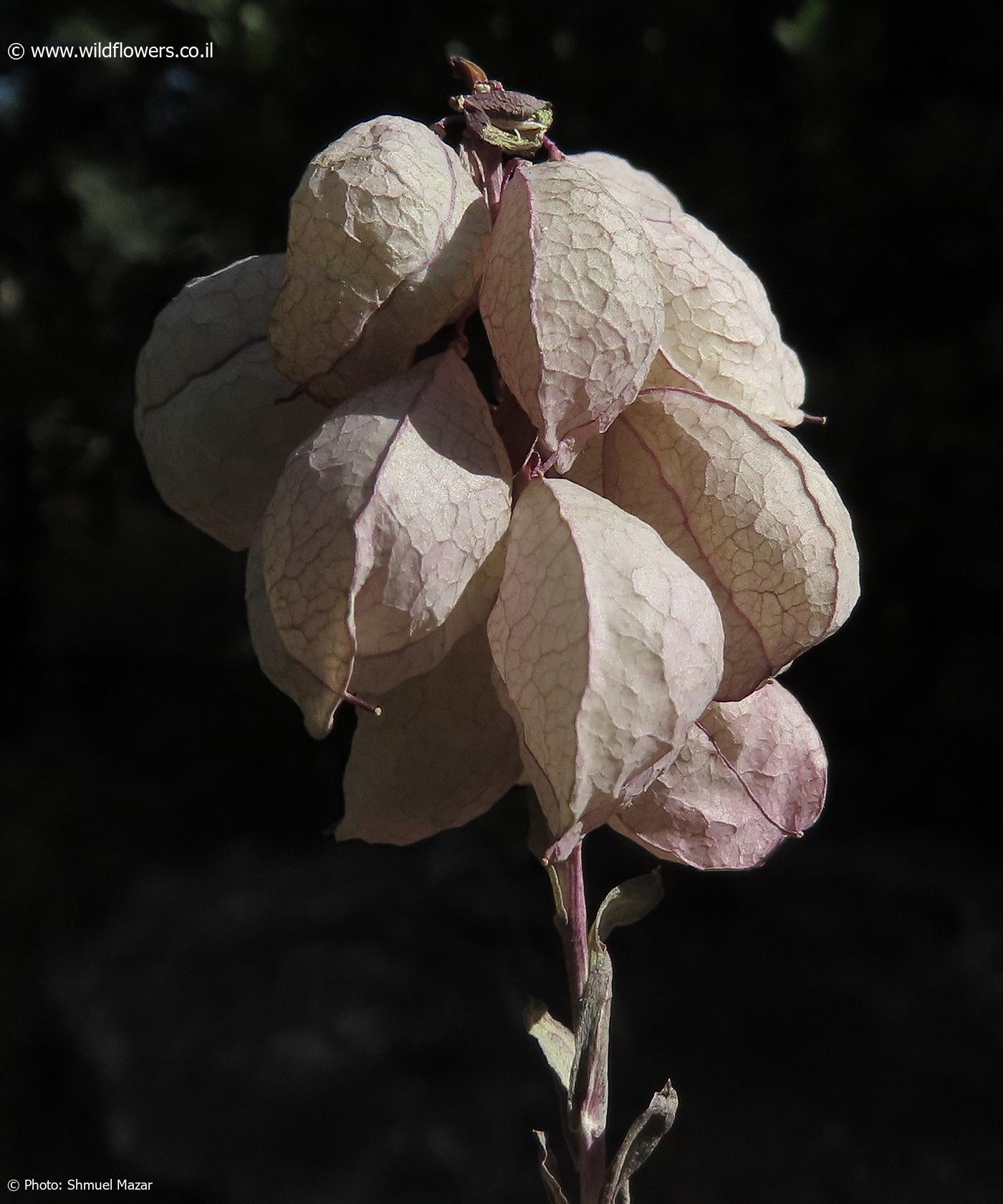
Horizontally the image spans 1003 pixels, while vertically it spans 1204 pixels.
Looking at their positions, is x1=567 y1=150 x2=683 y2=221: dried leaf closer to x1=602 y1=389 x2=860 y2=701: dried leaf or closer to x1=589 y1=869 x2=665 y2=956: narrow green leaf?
x1=602 y1=389 x2=860 y2=701: dried leaf

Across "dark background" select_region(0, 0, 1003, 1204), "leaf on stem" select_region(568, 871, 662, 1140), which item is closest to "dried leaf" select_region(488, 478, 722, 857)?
"leaf on stem" select_region(568, 871, 662, 1140)

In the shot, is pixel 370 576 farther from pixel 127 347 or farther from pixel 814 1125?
pixel 814 1125

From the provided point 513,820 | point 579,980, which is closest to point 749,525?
point 579,980

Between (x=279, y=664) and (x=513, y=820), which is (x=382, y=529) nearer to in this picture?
(x=279, y=664)

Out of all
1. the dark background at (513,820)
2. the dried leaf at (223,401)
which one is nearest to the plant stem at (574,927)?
the dried leaf at (223,401)

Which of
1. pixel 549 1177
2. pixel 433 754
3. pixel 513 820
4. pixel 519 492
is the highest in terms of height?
pixel 519 492

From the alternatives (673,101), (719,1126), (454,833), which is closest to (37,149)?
(673,101)
